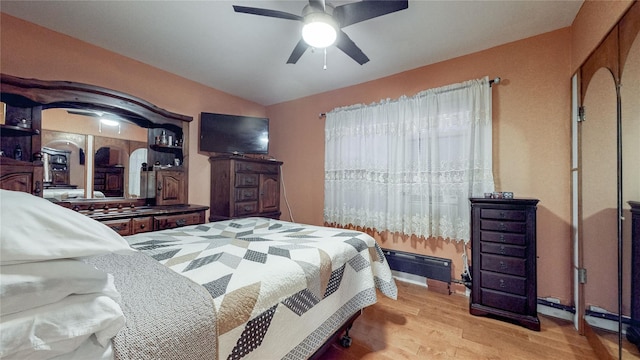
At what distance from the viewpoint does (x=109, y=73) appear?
248cm

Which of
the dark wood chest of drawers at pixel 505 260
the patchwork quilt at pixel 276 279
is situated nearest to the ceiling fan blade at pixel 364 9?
the patchwork quilt at pixel 276 279

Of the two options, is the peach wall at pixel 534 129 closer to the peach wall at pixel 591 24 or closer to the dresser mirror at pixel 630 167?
the peach wall at pixel 591 24

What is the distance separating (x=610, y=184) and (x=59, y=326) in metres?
2.57

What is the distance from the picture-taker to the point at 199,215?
2.80 meters

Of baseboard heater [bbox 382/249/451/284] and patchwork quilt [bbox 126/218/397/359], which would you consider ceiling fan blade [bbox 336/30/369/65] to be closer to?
patchwork quilt [bbox 126/218/397/359]

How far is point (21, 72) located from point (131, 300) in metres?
2.59

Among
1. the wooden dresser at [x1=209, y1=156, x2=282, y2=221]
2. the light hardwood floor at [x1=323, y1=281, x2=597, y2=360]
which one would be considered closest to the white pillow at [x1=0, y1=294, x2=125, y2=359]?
the light hardwood floor at [x1=323, y1=281, x2=597, y2=360]

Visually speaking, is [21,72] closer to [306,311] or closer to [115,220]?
[115,220]

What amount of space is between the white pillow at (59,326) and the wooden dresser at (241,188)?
2.56m

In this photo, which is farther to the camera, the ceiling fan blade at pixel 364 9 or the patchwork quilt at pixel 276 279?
the ceiling fan blade at pixel 364 9

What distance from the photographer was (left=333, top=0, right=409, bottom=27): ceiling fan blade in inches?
58.1

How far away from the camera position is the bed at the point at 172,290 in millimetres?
543

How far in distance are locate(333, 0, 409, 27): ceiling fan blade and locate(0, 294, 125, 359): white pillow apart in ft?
6.06

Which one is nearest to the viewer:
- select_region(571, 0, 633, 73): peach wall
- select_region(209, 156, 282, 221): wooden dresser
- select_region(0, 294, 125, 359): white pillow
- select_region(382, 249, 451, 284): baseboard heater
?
select_region(0, 294, 125, 359): white pillow
